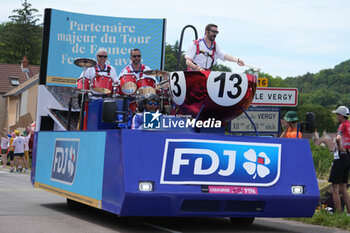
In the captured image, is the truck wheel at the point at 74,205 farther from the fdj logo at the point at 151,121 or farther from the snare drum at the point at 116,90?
the fdj logo at the point at 151,121

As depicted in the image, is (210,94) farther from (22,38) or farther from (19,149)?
(22,38)

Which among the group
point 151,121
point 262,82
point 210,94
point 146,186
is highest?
point 262,82

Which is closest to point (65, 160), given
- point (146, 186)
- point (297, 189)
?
point (146, 186)

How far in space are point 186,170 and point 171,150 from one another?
0.32m

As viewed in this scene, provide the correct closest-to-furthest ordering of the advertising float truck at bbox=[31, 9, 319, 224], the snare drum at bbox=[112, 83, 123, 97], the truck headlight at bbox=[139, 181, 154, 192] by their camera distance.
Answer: the truck headlight at bbox=[139, 181, 154, 192] < the advertising float truck at bbox=[31, 9, 319, 224] < the snare drum at bbox=[112, 83, 123, 97]

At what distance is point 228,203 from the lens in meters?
8.61

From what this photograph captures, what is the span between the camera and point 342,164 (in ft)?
37.6

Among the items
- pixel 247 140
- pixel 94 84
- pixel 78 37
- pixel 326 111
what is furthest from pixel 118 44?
pixel 326 111

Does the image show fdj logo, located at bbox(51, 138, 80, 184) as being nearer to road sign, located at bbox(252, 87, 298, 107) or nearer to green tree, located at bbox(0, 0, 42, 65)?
road sign, located at bbox(252, 87, 298, 107)

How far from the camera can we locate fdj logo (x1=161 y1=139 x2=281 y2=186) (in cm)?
830

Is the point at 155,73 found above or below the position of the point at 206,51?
below

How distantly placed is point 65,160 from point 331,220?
15.0 ft

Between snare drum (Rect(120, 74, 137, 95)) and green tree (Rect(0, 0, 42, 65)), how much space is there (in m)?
88.0

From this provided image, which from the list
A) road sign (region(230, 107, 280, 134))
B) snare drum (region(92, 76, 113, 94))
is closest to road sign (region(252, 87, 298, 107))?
road sign (region(230, 107, 280, 134))
